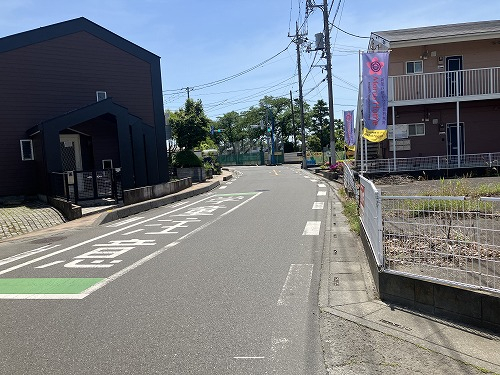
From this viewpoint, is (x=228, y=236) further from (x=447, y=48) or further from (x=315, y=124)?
(x=315, y=124)

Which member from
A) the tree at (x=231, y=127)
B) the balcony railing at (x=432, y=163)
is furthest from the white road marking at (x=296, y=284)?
the tree at (x=231, y=127)

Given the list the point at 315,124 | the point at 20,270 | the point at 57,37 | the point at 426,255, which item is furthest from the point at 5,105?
the point at 315,124

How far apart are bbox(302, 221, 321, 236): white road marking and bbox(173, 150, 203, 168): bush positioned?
1753cm

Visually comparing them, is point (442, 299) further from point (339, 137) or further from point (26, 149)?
point (339, 137)

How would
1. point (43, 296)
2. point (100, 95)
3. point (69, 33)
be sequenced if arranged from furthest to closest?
point (100, 95), point (69, 33), point (43, 296)

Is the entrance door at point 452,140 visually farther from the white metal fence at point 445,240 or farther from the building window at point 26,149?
the building window at point 26,149

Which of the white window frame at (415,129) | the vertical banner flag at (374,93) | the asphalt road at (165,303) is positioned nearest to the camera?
the asphalt road at (165,303)

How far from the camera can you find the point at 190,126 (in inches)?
1115

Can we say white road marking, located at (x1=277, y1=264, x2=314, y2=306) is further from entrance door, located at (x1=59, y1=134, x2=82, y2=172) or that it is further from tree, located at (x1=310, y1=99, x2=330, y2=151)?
tree, located at (x1=310, y1=99, x2=330, y2=151)

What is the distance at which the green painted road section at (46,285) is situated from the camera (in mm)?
5961

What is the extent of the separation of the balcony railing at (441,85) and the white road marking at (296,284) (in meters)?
15.0

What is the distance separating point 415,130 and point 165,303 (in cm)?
1939

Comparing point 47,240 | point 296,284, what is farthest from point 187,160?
point 296,284

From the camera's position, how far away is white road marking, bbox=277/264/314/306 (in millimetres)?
5344
